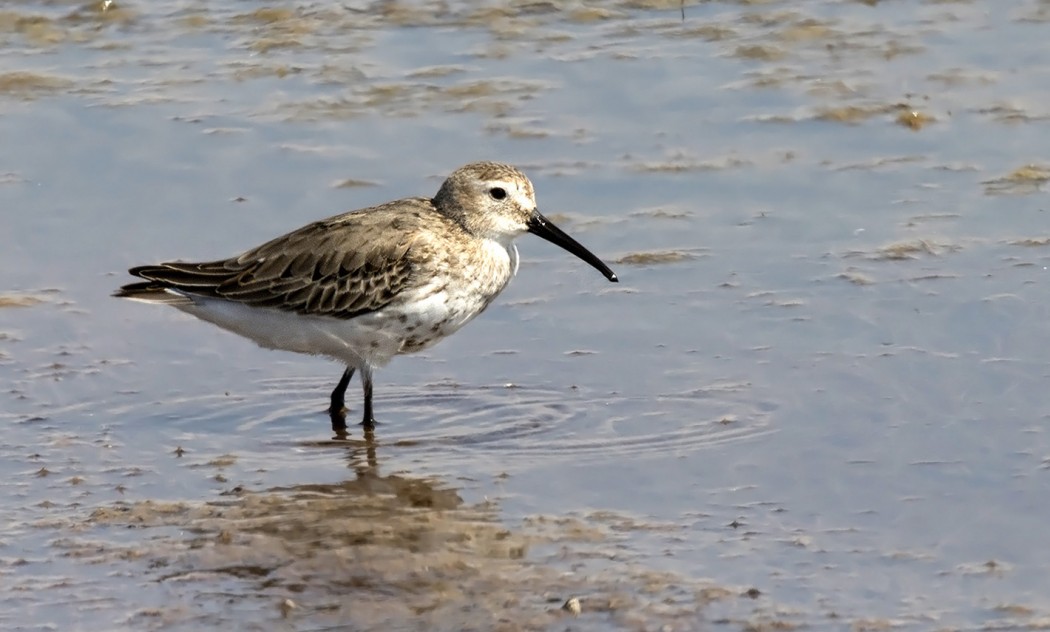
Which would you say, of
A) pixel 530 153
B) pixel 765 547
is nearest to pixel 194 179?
pixel 530 153

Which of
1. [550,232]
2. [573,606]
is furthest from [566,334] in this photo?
[573,606]

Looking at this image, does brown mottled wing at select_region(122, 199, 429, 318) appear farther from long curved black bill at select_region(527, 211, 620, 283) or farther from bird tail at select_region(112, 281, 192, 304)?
long curved black bill at select_region(527, 211, 620, 283)

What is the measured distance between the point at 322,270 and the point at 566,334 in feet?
5.00

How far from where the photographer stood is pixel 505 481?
8.70 meters

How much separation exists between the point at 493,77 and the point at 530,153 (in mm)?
1334

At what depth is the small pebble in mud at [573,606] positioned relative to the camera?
7176 mm

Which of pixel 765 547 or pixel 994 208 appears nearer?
pixel 765 547

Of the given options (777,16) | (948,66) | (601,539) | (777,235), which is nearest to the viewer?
(601,539)

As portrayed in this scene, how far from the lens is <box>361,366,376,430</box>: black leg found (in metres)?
9.54

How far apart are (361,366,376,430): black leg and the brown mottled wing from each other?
33 centimetres

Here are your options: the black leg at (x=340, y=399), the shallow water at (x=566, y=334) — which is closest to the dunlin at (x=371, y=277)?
the black leg at (x=340, y=399)

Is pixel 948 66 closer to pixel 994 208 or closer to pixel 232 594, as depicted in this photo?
pixel 994 208

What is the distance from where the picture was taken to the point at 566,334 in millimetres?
10508

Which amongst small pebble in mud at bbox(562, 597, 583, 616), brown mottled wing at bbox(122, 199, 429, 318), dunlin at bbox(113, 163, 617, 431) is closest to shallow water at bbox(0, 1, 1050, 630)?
small pebble in mud at bbox(562, 597, 583, 616)
